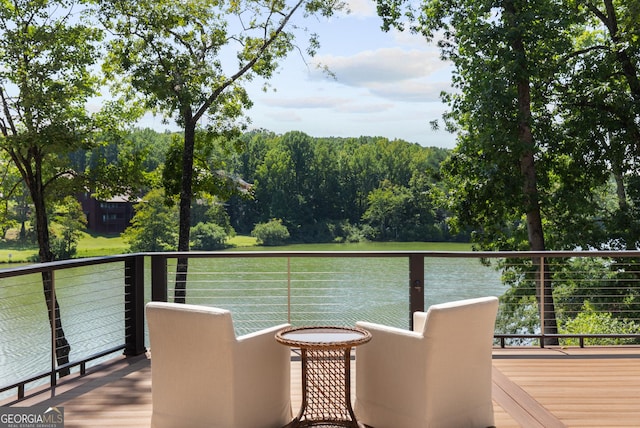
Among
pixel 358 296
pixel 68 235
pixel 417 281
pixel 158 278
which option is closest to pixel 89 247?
pixel 68 235

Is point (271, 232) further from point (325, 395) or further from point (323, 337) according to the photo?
point (323, 337)

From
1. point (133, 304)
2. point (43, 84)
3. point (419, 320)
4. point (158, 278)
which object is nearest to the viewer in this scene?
point (419, 320)

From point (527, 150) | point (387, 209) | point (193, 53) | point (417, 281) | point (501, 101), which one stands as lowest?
point (417, 281)

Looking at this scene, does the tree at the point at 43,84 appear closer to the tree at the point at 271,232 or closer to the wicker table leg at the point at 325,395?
the wicker table leg at the point at 325,395

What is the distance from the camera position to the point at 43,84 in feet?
54.8

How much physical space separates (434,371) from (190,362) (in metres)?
1.27

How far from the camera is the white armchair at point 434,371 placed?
3367mm

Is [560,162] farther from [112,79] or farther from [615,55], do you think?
[112,79]

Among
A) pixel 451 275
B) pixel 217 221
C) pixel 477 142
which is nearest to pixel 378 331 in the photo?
pixel 477 142

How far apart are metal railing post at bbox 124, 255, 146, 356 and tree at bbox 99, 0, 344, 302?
12.0 meters

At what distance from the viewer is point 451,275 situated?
1081 inches

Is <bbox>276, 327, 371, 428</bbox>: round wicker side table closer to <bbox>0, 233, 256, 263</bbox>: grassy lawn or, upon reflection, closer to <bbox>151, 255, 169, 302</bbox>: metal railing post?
<bbox>151, 255, 169, 302</bbox>: metal railing post

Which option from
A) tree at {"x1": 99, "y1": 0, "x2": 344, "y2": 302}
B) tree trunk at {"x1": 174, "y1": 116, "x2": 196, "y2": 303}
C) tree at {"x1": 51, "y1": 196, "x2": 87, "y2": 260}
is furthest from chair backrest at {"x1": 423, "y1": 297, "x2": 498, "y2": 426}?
A: tree at {"x1": 51, "y1": 196, "x2": 87, "y2": 260}

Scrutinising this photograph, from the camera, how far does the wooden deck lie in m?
3.81
